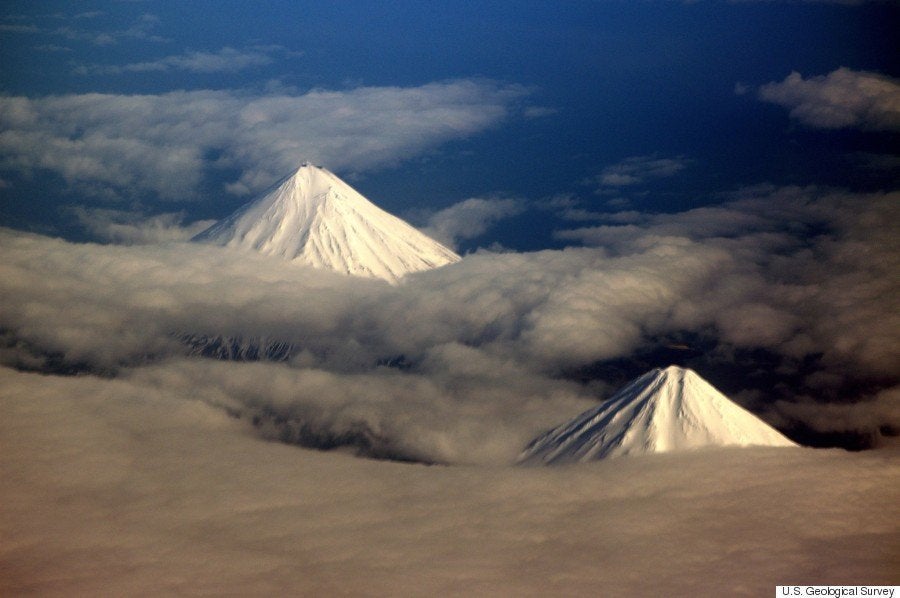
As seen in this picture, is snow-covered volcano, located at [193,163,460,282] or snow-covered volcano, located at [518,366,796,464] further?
snow-covered volcano, located at [193,163,460,282]

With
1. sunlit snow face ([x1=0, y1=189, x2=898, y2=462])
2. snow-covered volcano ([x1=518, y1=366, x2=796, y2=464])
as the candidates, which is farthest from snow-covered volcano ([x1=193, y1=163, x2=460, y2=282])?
snow-covered volcano ([x1=518, y1=366, x2=796, y2=464])

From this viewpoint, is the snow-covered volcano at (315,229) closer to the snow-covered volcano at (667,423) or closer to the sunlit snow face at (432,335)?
the sunlit snow face at (432,335)

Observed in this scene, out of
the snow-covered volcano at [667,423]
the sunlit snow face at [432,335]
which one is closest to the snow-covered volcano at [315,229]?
the sunlit snow face at [432,335]

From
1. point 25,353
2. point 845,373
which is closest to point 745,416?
point 845,373

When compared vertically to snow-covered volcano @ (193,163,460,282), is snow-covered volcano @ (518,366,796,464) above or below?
below

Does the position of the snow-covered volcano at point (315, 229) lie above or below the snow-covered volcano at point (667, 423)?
above

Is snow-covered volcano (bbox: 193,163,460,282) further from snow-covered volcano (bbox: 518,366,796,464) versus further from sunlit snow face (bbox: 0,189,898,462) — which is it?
snow-covered volcano (bbox: 518,366,796,464)
